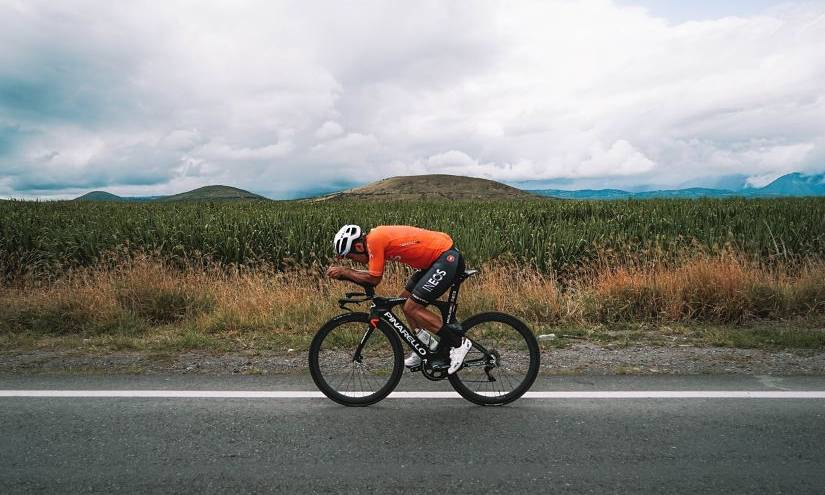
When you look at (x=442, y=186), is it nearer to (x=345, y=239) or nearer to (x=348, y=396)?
(x=348, y=396)

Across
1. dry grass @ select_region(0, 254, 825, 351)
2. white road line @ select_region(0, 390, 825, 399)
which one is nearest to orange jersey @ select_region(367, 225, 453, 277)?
white road line @ select_region(0, 390, 825, 399)

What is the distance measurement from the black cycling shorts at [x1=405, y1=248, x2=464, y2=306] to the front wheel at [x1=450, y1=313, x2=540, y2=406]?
1.25ft

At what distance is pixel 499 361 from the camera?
4.92 meters

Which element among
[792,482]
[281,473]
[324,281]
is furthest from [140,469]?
[324,281]

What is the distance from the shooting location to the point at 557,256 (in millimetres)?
12383

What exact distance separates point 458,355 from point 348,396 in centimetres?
103

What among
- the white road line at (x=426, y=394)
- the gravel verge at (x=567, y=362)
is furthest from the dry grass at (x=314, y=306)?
the white road line at (x=426, y=394)

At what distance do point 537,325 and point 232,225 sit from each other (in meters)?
9.42

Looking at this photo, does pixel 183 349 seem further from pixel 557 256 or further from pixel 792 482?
pixel 557 256

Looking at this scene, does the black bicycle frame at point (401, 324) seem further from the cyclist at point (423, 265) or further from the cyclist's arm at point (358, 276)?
the cyclist's arm at point (358, 276)

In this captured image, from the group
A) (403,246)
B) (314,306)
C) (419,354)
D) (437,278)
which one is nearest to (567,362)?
(419,354)

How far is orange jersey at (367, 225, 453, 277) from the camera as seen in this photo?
4613 mm

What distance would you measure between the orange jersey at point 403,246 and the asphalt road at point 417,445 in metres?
1.23

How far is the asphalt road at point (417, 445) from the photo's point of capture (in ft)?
10.9
